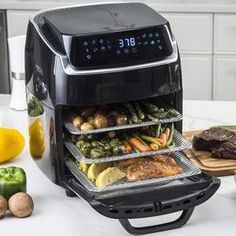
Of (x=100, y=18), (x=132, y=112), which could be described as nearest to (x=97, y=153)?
(x=132, y=112)

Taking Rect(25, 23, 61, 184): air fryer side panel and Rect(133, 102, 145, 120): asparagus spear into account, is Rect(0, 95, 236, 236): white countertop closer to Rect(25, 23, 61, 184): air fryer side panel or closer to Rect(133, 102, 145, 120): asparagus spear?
Rect(25, 23, 61, 184): air fryer side panel

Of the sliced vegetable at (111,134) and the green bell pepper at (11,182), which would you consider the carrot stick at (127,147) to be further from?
the green bell pepper at (11,182)

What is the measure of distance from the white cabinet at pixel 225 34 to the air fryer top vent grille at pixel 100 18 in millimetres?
1813

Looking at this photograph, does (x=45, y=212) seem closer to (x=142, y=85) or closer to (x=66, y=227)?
(x=66, y=227)

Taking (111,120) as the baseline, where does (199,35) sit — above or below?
below

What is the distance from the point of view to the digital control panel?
1.40 meters

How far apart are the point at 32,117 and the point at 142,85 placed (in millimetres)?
276

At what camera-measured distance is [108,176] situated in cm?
139

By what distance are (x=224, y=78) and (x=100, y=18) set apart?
6.61ft

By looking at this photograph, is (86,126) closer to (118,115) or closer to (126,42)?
(118,115)

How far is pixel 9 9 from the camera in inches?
136

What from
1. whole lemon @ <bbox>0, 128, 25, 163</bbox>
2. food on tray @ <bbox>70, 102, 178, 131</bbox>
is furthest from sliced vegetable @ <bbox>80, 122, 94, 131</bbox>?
whole lemon @ <bbox>0, 128, 25, 163</bbox>

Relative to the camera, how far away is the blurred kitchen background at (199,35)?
3350 millimetres

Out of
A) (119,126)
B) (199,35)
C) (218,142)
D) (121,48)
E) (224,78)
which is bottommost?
(224,78)
